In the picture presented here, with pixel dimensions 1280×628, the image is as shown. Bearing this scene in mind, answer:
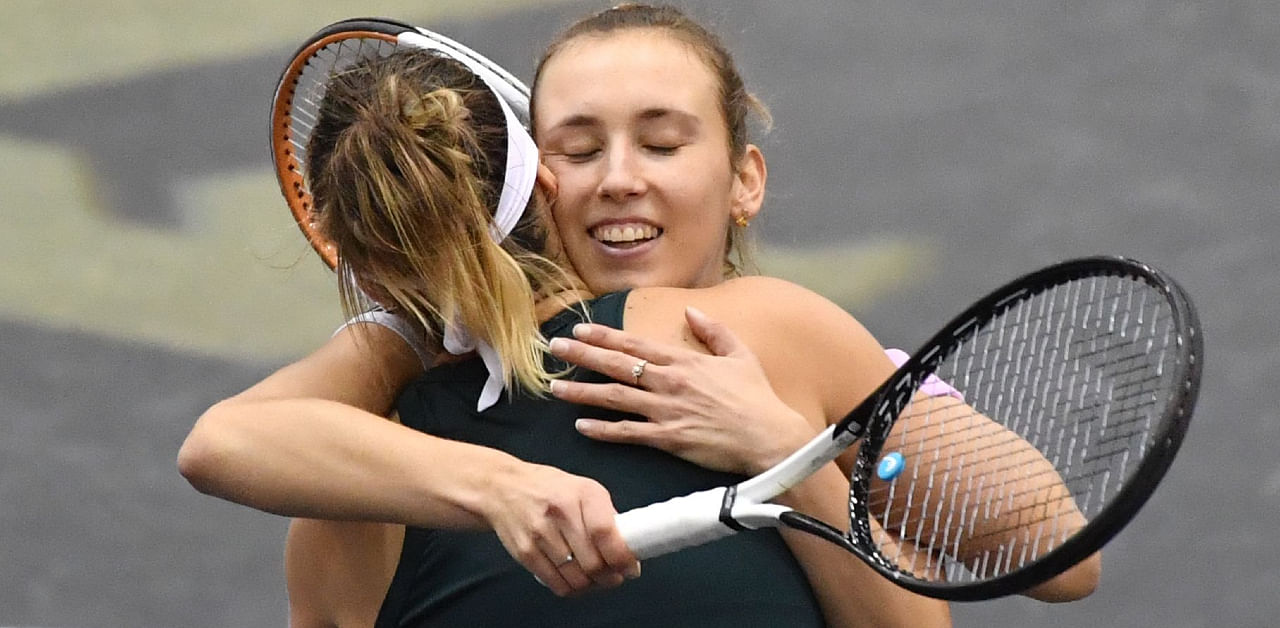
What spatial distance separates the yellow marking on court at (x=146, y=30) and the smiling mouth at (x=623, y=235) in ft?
5.05

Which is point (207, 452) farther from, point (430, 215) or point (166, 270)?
point (166, 270)

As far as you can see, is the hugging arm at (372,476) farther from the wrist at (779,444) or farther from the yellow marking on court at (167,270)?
the yellow marking on court at (167,270)

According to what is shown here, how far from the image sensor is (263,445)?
162 cm

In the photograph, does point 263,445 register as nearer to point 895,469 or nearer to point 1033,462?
point 895,469

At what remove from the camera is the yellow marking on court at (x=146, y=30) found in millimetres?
3318

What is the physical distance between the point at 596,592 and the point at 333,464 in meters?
0.23

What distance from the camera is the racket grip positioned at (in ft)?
4.95

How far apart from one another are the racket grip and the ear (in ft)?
1.65

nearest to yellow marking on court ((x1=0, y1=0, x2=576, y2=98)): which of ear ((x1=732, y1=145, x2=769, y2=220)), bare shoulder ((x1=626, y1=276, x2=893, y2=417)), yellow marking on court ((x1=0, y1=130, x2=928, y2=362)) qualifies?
yellow marking on court ((x1=0, y1=130, x2=928, y2=362))

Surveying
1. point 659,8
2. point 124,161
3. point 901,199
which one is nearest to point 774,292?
point 659,8

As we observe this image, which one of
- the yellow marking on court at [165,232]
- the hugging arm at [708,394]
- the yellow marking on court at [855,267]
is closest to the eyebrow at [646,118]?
the hugging arm at [708,394]

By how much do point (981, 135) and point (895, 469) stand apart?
65.9 inches

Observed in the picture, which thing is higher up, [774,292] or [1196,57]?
[1196,57]

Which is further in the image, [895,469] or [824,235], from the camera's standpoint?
[824,235]
